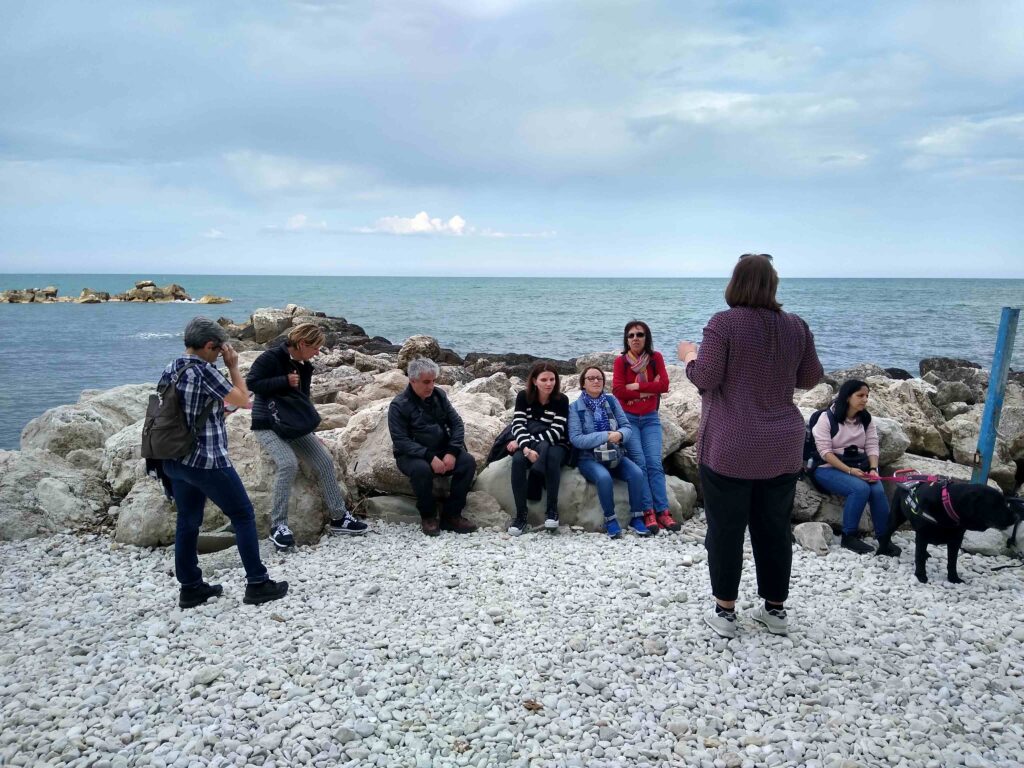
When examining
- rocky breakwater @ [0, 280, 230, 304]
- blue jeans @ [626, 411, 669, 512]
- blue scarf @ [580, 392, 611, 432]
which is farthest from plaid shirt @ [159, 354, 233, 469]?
rocky breakwater @ [0, 280, 230, 304]

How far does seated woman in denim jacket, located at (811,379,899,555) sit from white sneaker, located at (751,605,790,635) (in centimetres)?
239

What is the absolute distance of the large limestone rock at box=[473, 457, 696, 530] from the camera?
6.87 meters

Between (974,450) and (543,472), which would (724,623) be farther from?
(974,450)

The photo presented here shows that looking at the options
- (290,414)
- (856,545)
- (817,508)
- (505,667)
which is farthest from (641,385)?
(505,667)

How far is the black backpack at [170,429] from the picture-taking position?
181 inches

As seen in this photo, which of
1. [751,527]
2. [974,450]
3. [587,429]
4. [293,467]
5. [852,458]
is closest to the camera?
[751,527]

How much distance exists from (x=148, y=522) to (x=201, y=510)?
5.45 feet

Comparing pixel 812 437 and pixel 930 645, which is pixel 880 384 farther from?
pixel 930 645

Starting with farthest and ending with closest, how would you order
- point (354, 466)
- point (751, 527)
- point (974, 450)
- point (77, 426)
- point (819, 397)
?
point (819, 397), point (77, 426), point (974, 450), point (354, 466), point (751, 527)

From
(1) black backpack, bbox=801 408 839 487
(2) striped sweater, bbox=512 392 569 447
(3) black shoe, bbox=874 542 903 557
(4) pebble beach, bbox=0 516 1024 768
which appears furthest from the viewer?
(2) striped sweater, bbox=512 392 569 447

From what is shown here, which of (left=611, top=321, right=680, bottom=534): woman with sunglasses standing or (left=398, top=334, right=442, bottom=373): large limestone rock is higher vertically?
(left=611, top=321, right=680, bottom=534): woman with sunglasses standing

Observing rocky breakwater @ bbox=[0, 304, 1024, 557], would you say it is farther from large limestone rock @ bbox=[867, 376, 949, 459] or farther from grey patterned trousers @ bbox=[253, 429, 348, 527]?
grey patterned trousers @ bbox=[253, 429, 348, 527]

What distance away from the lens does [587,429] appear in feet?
23.2

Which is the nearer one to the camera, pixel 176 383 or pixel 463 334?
pixel 176 383
